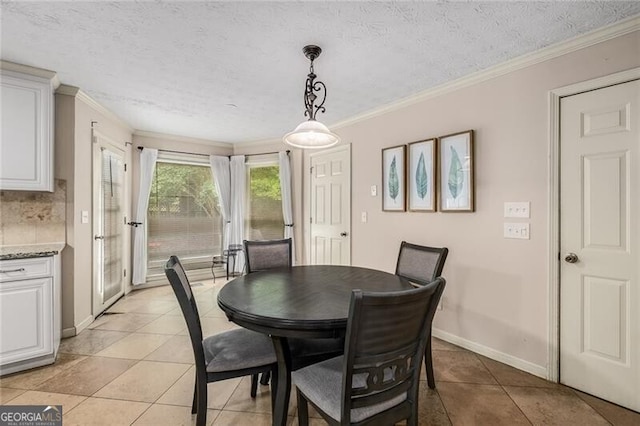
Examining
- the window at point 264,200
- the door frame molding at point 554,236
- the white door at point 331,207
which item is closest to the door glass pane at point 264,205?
the window at point 264,200

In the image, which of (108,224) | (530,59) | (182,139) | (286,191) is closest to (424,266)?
(530,59)

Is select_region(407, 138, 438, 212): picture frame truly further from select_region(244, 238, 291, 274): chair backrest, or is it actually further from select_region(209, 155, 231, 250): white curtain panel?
select_region(209, 155, 231, 250): white curtain panel

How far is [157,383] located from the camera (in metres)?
2.18

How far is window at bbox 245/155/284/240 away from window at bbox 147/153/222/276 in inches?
22.7

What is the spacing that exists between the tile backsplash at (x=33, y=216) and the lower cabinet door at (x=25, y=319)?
565mm

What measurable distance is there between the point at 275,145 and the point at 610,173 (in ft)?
13.3

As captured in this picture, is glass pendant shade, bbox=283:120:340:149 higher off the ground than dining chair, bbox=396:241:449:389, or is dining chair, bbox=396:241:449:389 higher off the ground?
glass pendant shade, bbox=283:120:340:149

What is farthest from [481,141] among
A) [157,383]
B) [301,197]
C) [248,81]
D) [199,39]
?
[157,383]

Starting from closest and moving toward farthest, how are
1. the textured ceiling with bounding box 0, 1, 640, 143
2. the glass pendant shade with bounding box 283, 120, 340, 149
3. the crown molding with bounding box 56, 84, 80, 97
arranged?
the textured ceiling with bounding box 0, 1, 640, 143 → the glass pendant shade with bounding box 283, 120, 340, 149 → the crown molding with bounding box 56, 84, 80, 97

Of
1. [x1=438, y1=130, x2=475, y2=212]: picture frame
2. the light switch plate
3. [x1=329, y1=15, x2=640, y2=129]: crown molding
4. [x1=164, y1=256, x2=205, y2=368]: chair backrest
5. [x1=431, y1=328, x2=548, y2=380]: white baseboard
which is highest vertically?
[x1=329, y1=15, x2=640, y2=129]: crown molding

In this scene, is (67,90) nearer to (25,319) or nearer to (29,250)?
(29,250)

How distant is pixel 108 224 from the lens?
3758 mm

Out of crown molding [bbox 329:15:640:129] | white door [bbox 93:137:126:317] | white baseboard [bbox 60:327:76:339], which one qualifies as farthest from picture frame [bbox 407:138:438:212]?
white baseboard [bbox 60:327:76:339]

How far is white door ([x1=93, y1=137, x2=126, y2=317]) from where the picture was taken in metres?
3.38
